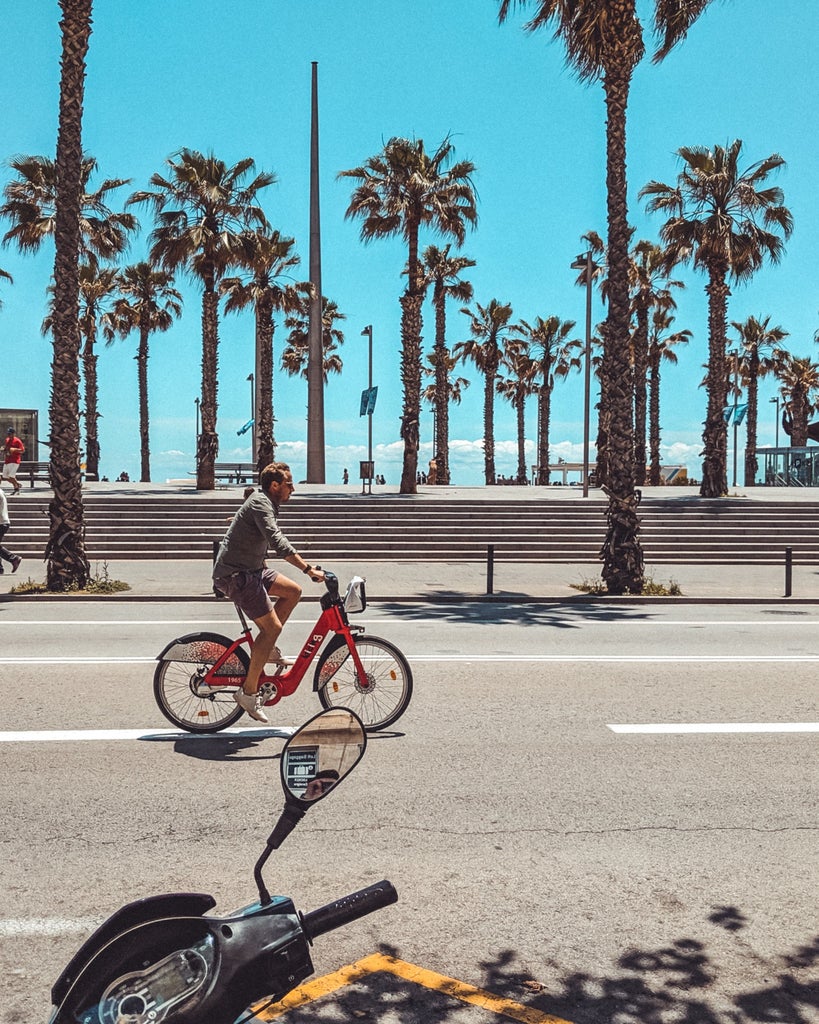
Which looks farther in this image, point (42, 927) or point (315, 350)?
point (315, 350)

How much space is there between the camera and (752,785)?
609cm

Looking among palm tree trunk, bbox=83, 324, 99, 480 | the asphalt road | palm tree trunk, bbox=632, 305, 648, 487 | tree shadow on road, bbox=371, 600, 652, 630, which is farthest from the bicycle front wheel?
palm tree trunk, bbox=83, 324, 99, 480

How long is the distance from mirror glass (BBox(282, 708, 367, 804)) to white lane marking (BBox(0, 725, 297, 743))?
4.93 m

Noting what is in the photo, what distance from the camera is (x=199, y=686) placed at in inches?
287

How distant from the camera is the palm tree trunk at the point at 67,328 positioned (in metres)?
16.8


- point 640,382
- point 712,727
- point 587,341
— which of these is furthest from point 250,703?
point 640,382

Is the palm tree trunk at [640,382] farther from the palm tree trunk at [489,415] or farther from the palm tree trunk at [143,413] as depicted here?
the palm tree trunk at [143,413]

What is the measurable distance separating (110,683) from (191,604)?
7.13m

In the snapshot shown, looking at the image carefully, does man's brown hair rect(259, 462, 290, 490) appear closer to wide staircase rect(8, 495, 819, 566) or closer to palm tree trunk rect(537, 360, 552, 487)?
wide staircase rect(8, 495, 819, 566)

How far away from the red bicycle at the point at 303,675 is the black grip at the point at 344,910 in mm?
4803

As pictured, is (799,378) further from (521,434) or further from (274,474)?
(274,474)

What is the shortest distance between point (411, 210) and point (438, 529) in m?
13.5

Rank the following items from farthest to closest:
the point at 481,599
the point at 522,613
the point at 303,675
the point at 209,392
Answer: the point at 209,392 < the point at 481,599 < the point at 522,613 < the point at 303,675

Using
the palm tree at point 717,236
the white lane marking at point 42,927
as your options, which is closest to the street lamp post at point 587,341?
the palm tree at point 717,236
